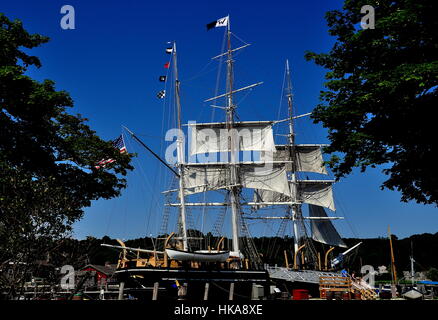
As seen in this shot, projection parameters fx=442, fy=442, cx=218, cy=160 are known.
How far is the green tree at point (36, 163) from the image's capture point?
18.7m

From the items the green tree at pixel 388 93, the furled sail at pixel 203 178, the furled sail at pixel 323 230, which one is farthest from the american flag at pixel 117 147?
the furled sail at pixel 323 230

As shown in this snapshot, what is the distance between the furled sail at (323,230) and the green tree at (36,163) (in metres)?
44.3

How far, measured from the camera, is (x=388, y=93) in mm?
18828

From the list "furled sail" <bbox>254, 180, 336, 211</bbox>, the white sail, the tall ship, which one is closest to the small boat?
the tall ship

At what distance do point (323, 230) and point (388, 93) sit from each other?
178 ft

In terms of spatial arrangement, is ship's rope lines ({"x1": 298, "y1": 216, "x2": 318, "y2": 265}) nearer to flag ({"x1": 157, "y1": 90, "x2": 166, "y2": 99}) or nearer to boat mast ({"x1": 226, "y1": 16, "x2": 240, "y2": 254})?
boat mast ({"x1": 226, "y1": 16, "x2": 240, "y2": 254})

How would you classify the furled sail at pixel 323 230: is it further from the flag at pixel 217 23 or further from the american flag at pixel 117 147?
the american flag at pixel 117 147

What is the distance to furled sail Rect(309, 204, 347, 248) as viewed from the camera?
6988 centimetres

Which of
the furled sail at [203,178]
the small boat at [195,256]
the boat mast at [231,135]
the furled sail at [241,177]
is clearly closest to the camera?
the small boat at [195,256]

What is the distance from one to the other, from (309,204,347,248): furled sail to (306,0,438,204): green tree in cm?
4892

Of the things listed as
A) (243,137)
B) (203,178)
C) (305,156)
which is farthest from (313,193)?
(203,178)

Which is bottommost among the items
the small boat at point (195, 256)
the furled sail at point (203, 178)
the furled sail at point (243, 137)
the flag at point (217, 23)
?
the small boat at point (195, 256)

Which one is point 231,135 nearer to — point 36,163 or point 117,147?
point 117,147
